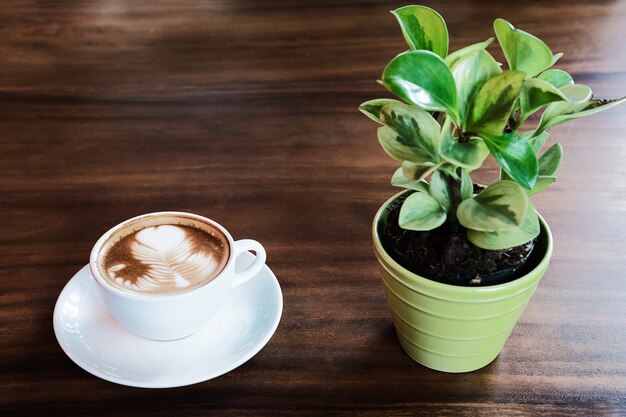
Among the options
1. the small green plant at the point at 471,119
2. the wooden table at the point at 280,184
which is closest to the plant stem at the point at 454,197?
the small green plant at the point at 471,119

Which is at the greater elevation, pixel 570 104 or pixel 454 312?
pixel 570 104

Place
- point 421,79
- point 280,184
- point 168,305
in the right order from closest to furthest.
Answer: point 421,79, point 168,305, point 280,184

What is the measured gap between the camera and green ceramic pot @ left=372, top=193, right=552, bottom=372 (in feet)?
1.69

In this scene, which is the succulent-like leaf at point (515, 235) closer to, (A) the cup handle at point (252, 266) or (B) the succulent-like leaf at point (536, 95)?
(B) the succulent-like leaf at point (536, 95)

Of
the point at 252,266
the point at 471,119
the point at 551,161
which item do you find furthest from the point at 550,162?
the point at 252,266

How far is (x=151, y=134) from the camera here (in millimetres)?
927

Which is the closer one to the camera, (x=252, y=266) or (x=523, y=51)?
(x=523, y=51)

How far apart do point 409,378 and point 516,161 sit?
214mm

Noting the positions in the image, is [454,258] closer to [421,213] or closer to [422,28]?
[421,213]

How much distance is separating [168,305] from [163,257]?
65 mm

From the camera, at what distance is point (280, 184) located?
83 cm

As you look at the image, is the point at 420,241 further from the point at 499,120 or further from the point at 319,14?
the point at 319,14

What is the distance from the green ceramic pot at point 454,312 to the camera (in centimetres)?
51

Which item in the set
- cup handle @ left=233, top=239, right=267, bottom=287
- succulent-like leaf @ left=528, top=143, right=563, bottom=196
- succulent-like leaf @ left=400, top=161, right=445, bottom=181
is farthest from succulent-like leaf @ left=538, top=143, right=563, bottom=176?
cup handle @ left=233, top=239, right=267, bottom=287
